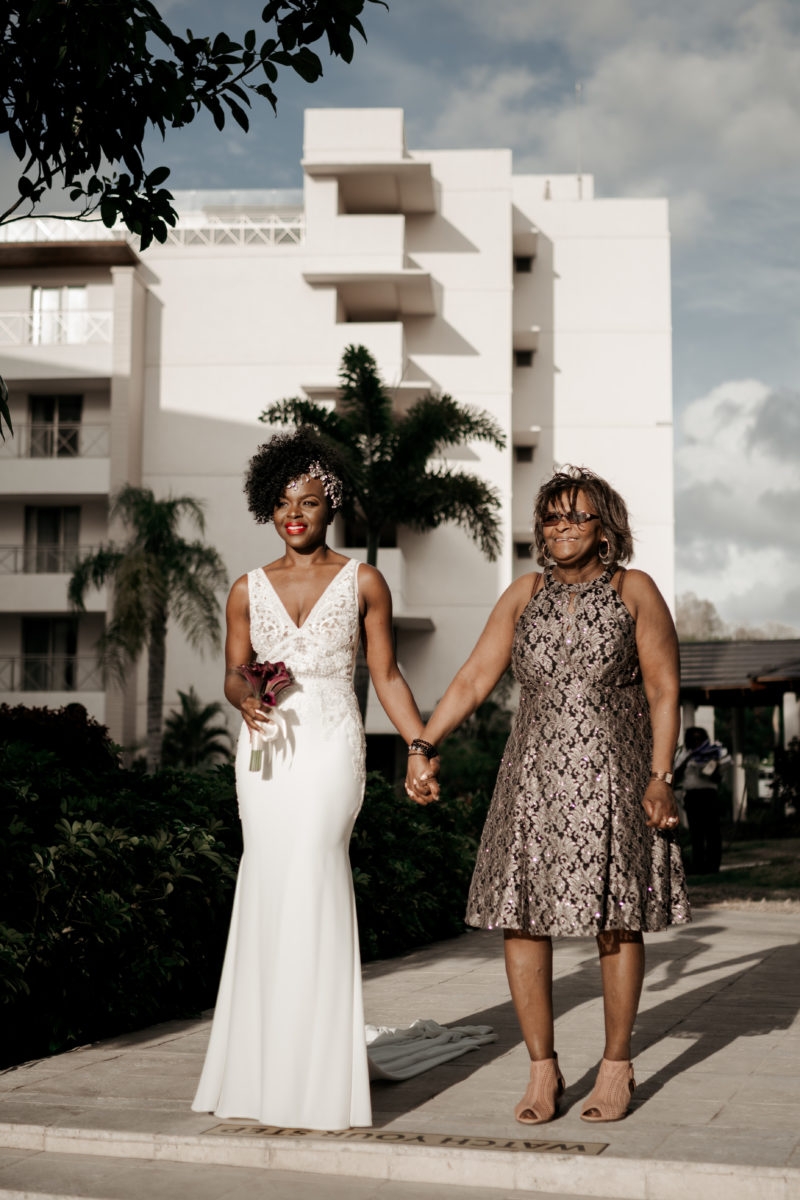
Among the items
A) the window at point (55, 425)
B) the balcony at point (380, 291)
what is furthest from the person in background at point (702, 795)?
the window at point (55, 425)

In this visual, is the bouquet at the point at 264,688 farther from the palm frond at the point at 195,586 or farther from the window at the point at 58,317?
the window at the point at 58,317

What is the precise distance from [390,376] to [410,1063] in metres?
33.2

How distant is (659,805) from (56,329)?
37622mm

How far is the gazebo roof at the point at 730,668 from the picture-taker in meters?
29.5

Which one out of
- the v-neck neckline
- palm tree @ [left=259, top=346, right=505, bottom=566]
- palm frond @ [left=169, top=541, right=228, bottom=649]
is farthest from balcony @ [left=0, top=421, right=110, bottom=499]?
the v-neck neckline

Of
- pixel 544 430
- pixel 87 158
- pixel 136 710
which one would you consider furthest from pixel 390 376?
pixel 87 158

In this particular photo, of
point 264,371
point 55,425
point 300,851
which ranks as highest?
point 264,371

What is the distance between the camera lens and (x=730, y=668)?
31.3 meters

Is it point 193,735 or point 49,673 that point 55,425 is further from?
point 193,735

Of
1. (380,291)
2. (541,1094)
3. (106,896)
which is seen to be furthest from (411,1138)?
(380,291)

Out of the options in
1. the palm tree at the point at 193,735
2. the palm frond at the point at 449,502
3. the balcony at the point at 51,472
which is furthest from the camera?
the balcony at the point at 51,472

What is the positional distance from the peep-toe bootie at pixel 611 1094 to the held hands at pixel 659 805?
2.65ft

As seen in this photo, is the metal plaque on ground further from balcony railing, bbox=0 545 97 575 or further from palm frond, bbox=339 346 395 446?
balcony railing, bbox=0 545 97 575

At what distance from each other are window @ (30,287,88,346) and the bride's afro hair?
117ft
